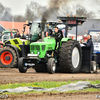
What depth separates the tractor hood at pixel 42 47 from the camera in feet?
48.9

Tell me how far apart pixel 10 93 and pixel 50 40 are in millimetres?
6980

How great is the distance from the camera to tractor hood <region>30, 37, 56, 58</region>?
14.9m

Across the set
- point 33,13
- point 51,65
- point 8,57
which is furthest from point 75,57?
point 33,13

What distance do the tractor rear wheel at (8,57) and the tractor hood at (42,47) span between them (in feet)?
8.35

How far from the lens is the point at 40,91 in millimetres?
9031

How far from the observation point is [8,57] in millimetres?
17672

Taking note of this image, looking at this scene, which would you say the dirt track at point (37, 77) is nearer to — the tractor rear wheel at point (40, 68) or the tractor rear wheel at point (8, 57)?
the tractor rear wheel at point (40, 68)

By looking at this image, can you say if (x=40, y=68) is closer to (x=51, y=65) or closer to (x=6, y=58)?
(x=51, y=65)

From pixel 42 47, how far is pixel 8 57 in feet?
10.8

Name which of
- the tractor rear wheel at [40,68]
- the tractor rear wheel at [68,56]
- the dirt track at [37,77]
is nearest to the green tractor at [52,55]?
the tractor rear wheel at [68,56]

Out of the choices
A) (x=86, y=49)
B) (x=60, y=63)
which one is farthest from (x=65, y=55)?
(x=86, y=49)

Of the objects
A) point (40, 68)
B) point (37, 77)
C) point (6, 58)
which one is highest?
point (6, 58)

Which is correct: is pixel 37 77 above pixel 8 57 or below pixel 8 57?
below

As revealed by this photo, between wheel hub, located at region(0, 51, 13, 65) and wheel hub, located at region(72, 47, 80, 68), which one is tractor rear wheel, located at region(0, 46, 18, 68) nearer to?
wheel hub, located at region(0, 51, 13, 65)
